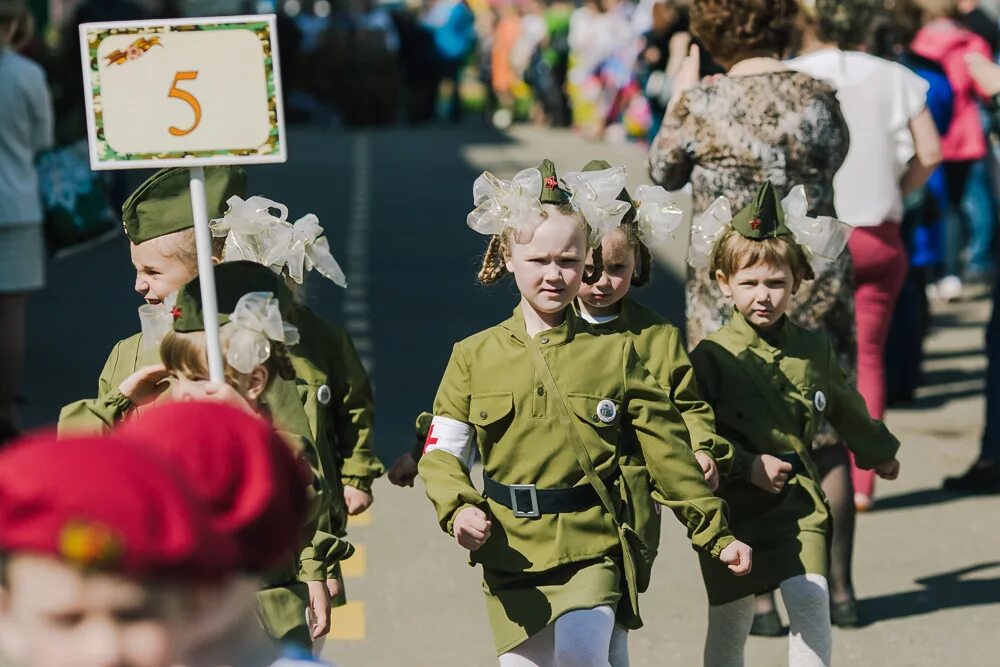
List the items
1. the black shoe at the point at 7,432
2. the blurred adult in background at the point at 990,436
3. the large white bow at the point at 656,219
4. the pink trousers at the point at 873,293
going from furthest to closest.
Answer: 1. the black shoe at the point at 7,432
2. the blurred adult in background at the point at 990,436
3. the pink trousers at the point at 873,293
4. the large white bow at the point at 656,219

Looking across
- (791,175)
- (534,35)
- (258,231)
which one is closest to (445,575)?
(791,175)

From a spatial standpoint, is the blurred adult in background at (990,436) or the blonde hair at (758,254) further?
the blurred adult in background at (990,436)

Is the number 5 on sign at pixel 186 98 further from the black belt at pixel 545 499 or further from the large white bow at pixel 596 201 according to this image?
the black belt at pixel 545 499

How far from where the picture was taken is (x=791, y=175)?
254 inches

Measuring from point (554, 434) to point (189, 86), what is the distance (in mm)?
1191

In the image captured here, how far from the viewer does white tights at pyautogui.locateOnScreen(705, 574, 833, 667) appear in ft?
17.6

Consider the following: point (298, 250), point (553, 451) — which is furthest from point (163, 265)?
point (553, 451)

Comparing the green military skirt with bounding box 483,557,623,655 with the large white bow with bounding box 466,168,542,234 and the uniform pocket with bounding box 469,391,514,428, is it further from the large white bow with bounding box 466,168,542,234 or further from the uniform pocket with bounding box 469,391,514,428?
the large white bow with bounding box 466,168,542,234

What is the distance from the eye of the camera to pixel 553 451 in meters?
4.67

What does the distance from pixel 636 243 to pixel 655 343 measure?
29 centimetres

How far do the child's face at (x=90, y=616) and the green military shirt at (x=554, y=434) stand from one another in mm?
2422

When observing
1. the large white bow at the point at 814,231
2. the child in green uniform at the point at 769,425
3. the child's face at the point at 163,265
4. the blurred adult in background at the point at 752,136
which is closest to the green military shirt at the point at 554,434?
the child in green uniform at the point at 769,425

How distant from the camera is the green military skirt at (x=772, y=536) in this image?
17.8 ft

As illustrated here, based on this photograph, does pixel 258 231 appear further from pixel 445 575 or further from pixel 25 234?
pixel 25 234
